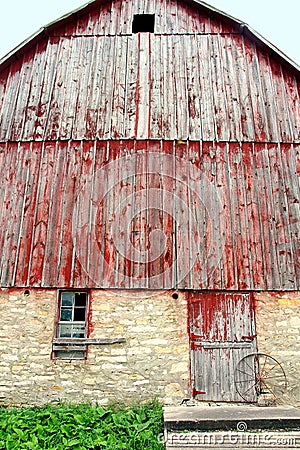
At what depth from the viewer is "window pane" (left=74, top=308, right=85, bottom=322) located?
802 cm

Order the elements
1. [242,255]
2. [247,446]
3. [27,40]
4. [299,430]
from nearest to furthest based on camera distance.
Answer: [247,446]
[299,430]
[242,255]
[27,40]

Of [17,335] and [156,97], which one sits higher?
[156,97]

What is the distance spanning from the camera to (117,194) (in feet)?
28.3

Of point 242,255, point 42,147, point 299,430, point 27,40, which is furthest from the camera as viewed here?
point 27,40

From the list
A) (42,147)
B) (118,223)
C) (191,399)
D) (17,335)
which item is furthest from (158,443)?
(42,147)

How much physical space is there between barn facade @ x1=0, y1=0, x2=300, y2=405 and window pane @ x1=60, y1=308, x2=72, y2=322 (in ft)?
0.06

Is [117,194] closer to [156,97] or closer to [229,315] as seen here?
[156,97]

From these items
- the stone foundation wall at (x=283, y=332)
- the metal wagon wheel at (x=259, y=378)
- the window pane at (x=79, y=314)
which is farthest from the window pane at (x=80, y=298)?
the stone foundation wall at (x=283, y=332)

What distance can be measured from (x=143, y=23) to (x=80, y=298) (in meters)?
7.01

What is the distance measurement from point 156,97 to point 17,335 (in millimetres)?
5750

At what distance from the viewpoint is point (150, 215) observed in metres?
8.48

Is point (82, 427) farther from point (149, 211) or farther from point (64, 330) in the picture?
point (149, 211)

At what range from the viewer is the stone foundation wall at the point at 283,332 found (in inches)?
299

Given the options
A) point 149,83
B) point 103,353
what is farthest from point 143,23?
point 103,353
